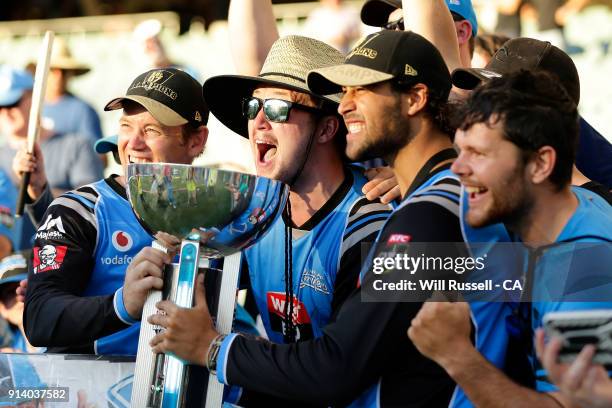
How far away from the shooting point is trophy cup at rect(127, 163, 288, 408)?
10.6ft

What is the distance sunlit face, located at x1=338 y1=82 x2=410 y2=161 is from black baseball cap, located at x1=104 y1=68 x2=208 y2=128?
1.27 m

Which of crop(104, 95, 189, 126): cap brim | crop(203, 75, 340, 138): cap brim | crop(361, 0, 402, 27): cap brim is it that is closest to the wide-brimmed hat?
crop(203, 75, 340, 138): cap brim

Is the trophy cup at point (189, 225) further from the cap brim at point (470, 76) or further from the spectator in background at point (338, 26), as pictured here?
the spectator in background at point (338, 26)

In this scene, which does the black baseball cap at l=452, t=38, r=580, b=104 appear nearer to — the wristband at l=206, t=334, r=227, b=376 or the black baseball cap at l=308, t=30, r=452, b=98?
the black baseball cap at l=308, t=30, r=452, b=98

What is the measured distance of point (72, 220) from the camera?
166 inches

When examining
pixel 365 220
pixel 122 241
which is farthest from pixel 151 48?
pixel 365 220

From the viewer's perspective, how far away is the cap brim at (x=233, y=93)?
404 centimetres

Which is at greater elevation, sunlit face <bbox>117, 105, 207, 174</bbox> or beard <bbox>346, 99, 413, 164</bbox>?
sunlit face <bbox>117, 105, 207, 174</bbox>

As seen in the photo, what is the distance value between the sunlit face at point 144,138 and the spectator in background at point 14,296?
1612 millimetres

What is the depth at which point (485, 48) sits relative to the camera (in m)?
6.09

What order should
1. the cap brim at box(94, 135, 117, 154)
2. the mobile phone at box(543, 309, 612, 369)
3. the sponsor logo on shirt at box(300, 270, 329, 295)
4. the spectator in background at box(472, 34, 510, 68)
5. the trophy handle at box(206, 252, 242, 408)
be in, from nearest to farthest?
the mobile phone at box(543, 309, 612, 369) < the trophy handle at box(206, 252, 242, 408) < the sponsor logo on shirt at box(300, 270, 329, 295) < the cap brim at box(94, 135, 117, 154) < the spectator in background at box(472, 34, 510, 68)

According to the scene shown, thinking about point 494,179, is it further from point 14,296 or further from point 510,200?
point 14,296

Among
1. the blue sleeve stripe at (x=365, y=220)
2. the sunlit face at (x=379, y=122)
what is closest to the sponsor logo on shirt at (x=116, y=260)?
the blue sleeve stripe at (x=365, y=220)

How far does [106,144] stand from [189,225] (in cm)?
176
